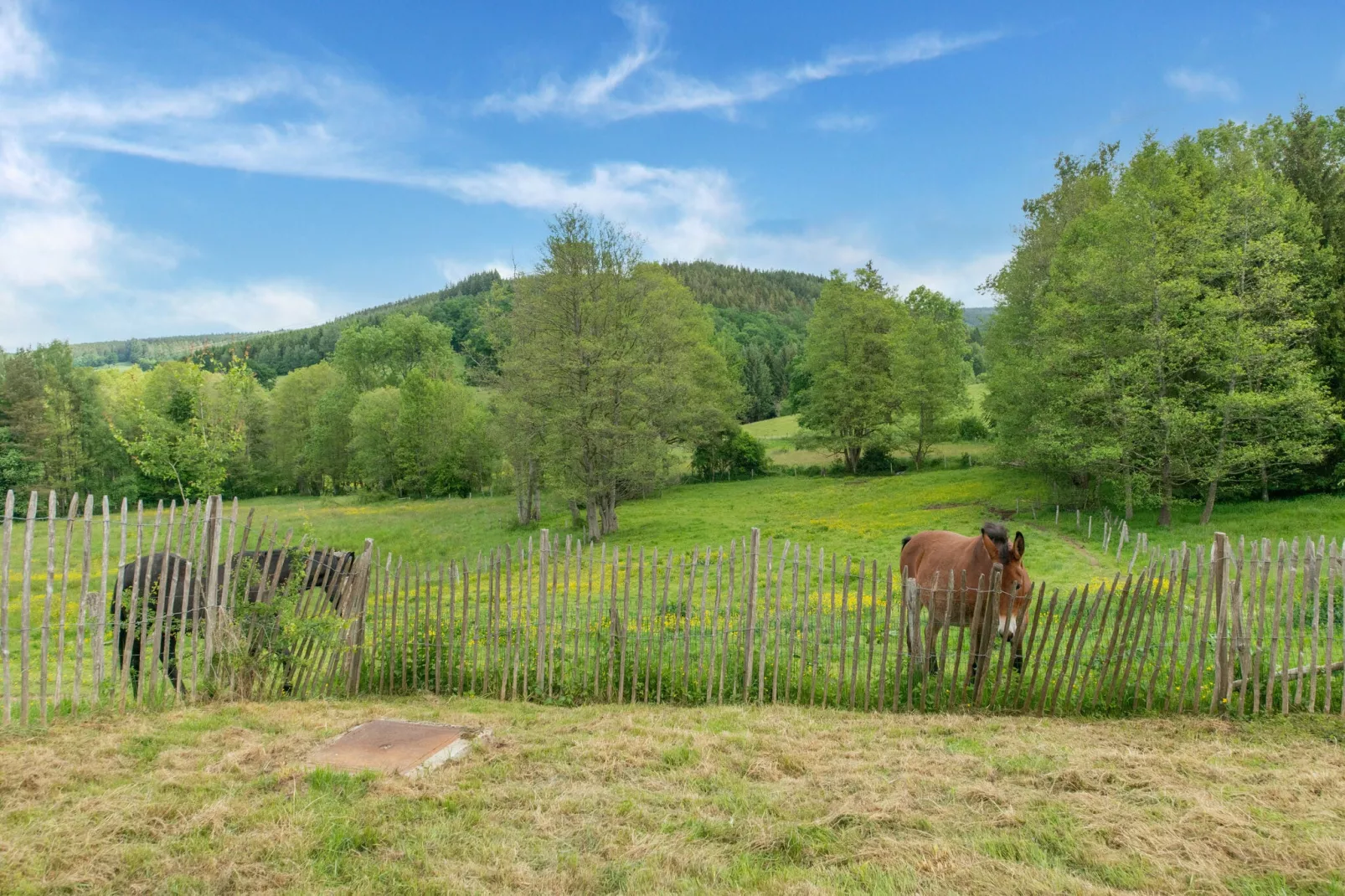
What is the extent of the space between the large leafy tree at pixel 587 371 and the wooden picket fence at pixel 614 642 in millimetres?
16415

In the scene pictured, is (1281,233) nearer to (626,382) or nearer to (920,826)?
(626,382)

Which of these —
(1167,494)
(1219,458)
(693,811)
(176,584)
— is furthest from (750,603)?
(1167,494)

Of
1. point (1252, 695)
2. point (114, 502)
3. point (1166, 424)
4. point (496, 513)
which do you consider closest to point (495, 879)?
point (1252, 695)

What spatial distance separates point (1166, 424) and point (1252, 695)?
1783 centimetres

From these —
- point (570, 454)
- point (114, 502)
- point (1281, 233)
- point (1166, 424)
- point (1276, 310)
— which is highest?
point (1281, 233)

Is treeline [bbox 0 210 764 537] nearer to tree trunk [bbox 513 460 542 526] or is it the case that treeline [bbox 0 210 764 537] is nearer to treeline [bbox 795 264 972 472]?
tree trunk [bbox 513 460 542 526]

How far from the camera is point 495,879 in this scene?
12.3 feet

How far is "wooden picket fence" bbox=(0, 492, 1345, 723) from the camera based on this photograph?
6.71 metres

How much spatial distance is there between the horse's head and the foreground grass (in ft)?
3.77

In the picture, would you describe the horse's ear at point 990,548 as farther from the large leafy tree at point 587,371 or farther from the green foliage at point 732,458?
the green foliage at point 732,458

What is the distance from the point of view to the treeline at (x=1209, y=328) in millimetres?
20641

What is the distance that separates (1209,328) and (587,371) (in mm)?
20247

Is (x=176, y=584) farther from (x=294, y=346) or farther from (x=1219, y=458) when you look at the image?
(x=294, y=346)

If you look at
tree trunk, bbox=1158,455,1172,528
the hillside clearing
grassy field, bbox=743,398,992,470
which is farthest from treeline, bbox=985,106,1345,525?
grassy field, bbox=743,398,992,470
